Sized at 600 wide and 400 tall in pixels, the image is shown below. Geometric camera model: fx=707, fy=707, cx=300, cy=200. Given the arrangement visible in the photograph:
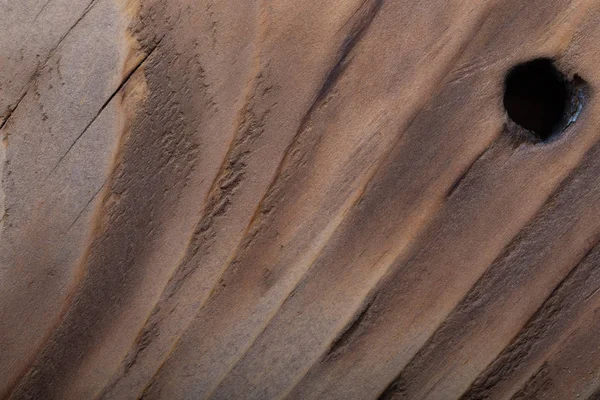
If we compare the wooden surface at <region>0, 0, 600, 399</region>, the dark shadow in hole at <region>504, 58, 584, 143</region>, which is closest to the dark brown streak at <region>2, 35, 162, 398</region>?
the wooden surface at <region>0, 0, 600, 399</region>

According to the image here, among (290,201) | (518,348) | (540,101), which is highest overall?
(290,201)

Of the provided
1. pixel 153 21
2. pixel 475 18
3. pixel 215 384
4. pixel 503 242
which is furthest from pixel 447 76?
pixel 215 384

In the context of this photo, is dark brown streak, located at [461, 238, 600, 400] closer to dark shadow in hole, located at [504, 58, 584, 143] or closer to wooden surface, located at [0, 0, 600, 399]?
wooden surface, located at [0, 0, 600, 399]

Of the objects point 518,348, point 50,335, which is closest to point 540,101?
point 518,348

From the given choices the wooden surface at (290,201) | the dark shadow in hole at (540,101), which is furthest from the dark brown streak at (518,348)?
the dark shadow in hole at (540,101)

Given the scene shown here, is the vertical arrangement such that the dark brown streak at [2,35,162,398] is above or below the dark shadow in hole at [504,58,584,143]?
above

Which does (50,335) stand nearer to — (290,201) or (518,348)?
(290,201)
